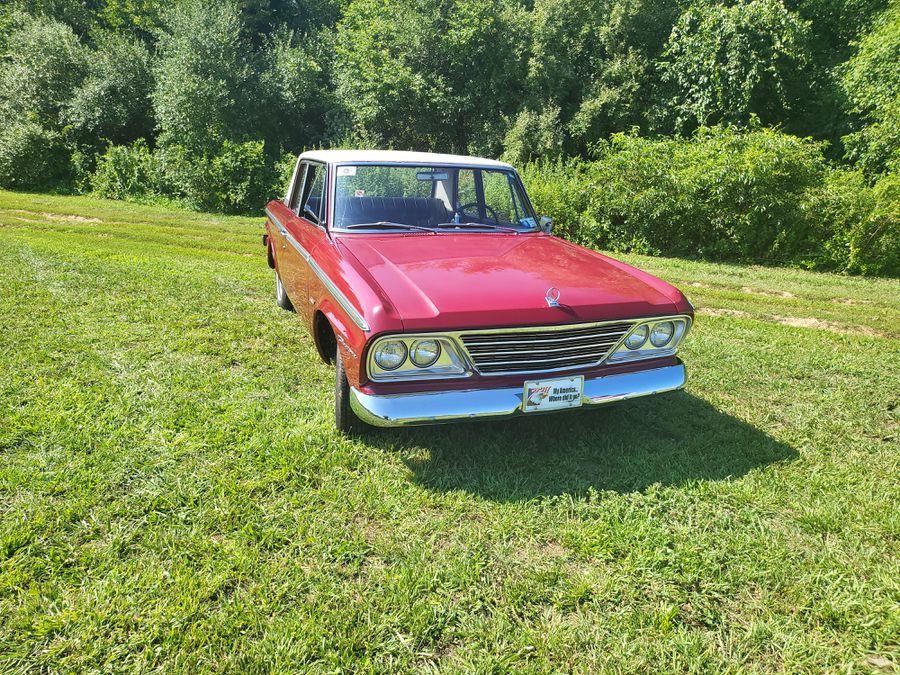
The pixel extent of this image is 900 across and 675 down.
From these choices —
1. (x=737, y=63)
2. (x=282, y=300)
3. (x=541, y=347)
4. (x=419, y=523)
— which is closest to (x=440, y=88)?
(x=737, y=63)

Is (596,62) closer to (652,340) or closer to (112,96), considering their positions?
(112,96)

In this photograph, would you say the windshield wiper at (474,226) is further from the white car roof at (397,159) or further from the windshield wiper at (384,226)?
the white car roof at (397,159)

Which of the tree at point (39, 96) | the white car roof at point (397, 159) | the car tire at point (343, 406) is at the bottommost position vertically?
the car tire at point (343, 406)

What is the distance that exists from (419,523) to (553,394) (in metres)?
0.96

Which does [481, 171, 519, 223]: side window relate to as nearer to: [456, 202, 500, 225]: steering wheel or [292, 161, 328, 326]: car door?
[456, 202, 500, 225]: steering wheel

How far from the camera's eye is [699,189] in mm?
11547

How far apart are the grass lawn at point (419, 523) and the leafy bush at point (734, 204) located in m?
7.16

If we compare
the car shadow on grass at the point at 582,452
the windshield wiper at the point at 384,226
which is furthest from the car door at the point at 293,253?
the car shadow on grass at the point at 582,452

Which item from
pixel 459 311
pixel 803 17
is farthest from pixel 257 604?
pixel 803 17

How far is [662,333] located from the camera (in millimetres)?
3406

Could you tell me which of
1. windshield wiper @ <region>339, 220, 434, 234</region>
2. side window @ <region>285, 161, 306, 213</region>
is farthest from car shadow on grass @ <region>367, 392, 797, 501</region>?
side window @ <region>285, 161, 306, 213</region>

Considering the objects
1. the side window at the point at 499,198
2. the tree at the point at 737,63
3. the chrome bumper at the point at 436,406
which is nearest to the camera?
the chrome bumper at the point at 436,406

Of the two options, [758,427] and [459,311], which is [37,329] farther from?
[758,427]

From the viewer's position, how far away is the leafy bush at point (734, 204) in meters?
10.5
